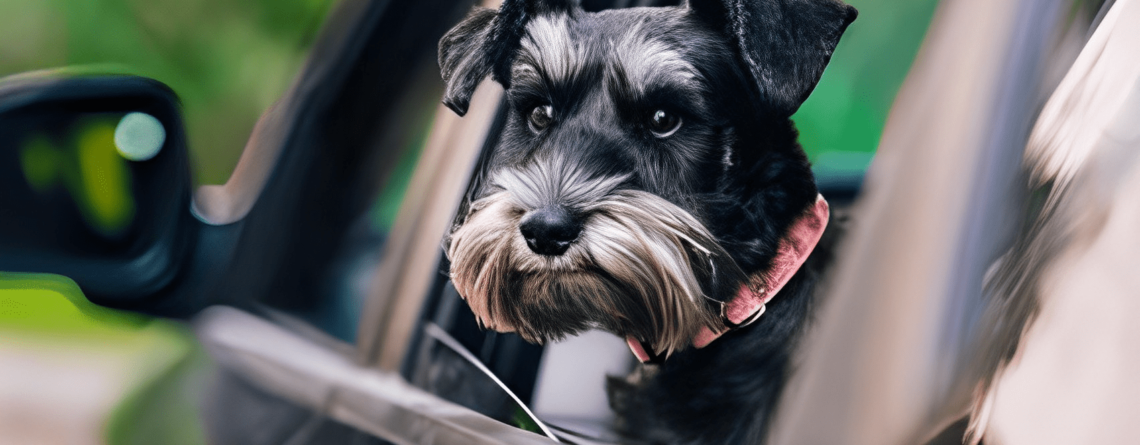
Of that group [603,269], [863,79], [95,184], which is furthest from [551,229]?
[95,184]

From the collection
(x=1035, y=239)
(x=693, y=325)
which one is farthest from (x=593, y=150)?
(x=1035, y=239)

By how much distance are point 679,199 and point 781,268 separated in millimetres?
138

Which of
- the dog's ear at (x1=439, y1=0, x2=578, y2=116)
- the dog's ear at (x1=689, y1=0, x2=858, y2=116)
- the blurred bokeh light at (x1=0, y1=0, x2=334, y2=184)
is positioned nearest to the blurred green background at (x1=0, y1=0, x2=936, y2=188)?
the blurred bokeh light at (x1=0, y1=0, x2=334, y2=184)

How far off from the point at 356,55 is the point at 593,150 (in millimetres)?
516

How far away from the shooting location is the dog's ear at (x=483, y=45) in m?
0.91

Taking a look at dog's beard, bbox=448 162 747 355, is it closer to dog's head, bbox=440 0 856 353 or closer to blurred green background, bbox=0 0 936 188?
dog's head, bbox=440 0 856 353

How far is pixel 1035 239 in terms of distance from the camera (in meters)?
0.73

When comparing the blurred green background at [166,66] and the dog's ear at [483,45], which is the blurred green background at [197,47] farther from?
the dog's ear at [483,45]

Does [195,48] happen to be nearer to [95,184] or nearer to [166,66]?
[166,66]

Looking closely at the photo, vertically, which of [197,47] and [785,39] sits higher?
[785,39]

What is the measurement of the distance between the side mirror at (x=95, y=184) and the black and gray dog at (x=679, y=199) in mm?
669

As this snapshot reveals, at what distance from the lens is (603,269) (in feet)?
2.65

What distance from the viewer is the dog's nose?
0.79 m

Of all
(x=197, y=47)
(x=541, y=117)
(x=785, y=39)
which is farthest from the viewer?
(x=197, y=47)
